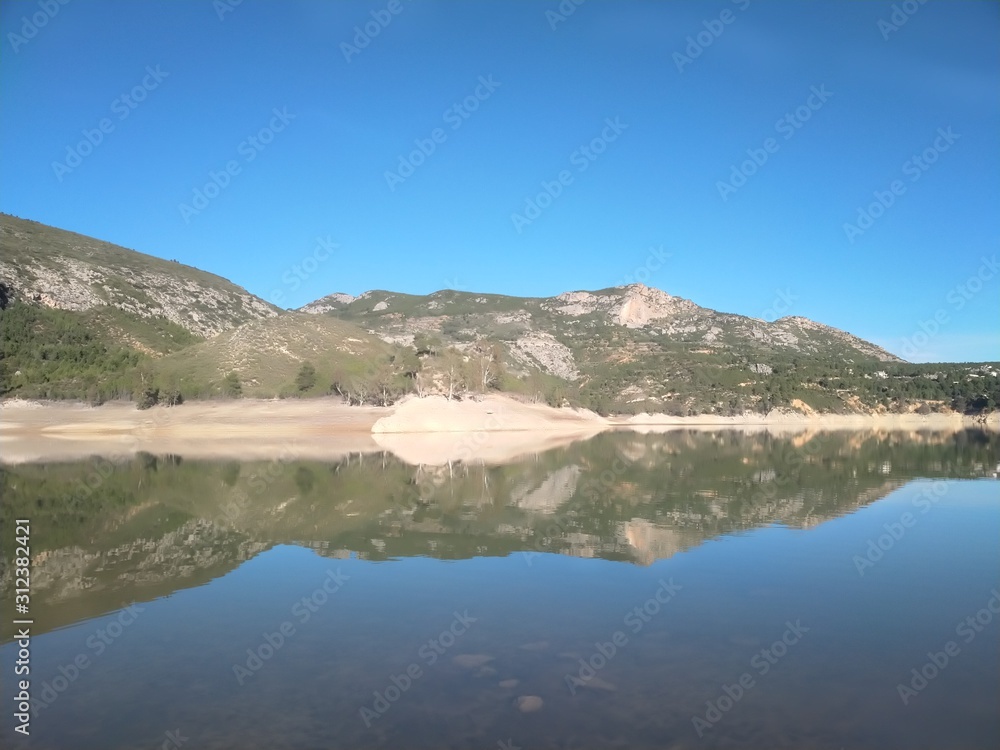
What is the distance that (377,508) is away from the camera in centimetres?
2081

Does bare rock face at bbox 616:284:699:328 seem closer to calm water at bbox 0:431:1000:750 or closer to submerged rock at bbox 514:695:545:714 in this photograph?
calm water at bbox 0:431:1000:750

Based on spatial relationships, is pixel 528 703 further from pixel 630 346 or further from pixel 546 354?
pixel 630 346

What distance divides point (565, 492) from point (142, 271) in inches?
4920

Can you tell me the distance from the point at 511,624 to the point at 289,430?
47.1 metres

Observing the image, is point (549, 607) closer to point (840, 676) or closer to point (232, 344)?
point (840, 676)

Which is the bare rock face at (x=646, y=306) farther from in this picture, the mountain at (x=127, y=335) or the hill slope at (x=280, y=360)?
the hill slope at (x=280, y=360)

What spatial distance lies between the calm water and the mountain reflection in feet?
0.44

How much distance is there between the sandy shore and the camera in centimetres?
4316

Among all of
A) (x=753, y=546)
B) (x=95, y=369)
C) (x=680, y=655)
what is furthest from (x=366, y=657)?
(x=95, y=369)

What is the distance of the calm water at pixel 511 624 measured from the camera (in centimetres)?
691

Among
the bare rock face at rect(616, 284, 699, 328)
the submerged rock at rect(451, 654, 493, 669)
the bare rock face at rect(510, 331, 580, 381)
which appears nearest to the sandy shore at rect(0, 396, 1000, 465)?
the submerged rock at rect(451, 654, 493, 669)

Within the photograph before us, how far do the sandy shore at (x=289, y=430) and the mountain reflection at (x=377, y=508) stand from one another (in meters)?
6.50

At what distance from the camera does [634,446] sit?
51281 mm

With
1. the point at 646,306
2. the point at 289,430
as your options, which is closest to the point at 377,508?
the point at 289,430
